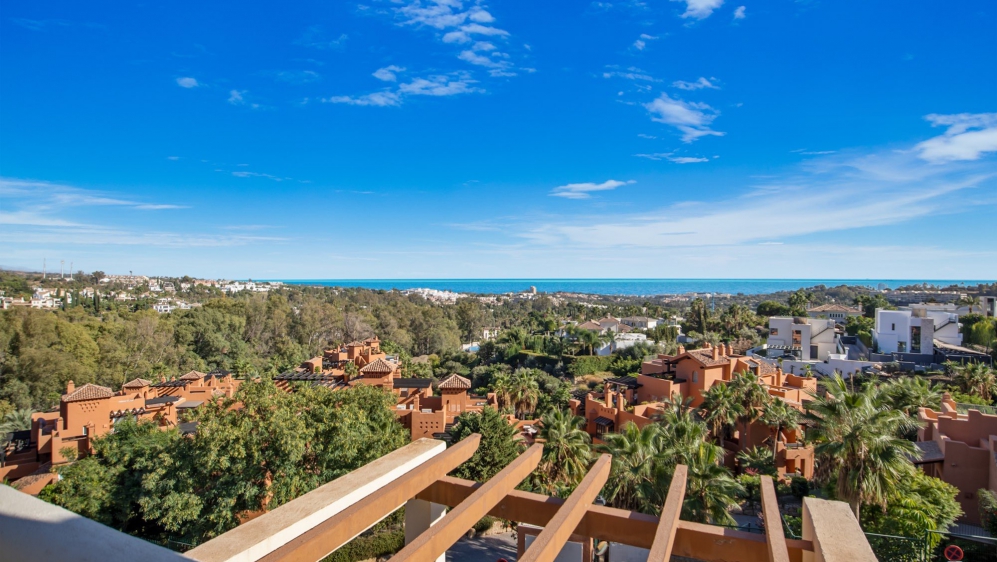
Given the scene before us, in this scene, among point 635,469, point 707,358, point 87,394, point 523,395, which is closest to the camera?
point 635,469

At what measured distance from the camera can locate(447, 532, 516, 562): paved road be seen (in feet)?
44.8

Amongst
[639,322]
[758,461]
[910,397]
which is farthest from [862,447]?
[639,322]

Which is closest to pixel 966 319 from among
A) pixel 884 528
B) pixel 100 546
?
pixel 884 528

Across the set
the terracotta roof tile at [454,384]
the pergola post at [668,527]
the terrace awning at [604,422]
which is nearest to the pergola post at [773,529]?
the pergola post at [668,527]

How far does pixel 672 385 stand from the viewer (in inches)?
1031

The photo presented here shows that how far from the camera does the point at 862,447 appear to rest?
11.5 metres

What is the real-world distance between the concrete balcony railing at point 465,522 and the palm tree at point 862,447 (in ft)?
33.5

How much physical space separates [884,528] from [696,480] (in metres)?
4.16

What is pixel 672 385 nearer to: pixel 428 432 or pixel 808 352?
pixel 428 432

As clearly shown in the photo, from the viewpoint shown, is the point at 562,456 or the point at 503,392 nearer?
the point at 562,456

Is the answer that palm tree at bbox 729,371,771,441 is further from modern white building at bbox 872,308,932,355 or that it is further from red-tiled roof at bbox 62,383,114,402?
modern white building at bbox 872,308,932,355

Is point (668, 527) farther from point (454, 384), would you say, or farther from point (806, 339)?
point (806, 339)

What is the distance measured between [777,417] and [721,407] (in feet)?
6.38

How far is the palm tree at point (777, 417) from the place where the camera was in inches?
755
